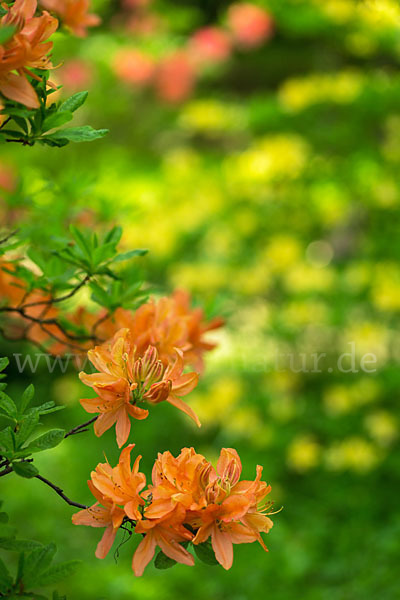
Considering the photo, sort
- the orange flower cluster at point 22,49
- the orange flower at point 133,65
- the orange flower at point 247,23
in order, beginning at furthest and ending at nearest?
the orange flower at point 247,23 → the orange flower at point 133,65 → the orange flower cluster at point 22,49

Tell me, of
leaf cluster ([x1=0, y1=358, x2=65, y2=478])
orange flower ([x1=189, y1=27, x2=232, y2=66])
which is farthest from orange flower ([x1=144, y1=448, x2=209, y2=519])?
orange flower ([x1=189, y1=27, x2=232, y2=66])

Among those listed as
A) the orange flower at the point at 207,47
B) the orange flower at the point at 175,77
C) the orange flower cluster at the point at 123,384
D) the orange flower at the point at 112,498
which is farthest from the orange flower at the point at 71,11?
the orange flower at the point at 207,47

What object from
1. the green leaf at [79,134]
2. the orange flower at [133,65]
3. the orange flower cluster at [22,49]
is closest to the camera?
the orange flower cluster at [22,49]

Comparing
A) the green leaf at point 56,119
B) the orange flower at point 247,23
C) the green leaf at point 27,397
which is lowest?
the orange flower at point 247,23

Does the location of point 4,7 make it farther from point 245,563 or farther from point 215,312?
point 245,563

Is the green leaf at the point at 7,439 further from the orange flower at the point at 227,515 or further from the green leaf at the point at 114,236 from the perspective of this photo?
the green leaf at the point at 114,236

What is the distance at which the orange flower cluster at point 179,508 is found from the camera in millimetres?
627

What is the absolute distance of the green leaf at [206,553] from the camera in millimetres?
641

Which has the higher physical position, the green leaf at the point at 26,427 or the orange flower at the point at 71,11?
the orange flower at the point at 71,11

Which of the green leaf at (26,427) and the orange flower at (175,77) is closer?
the green leaf at (26,427)

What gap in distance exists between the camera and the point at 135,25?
387 cm

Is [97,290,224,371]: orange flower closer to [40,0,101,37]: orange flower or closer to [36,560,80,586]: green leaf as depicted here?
[36,560,80,586]: green leaf

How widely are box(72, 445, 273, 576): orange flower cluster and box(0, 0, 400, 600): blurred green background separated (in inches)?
64.5

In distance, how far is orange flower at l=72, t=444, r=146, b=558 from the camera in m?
0.63
